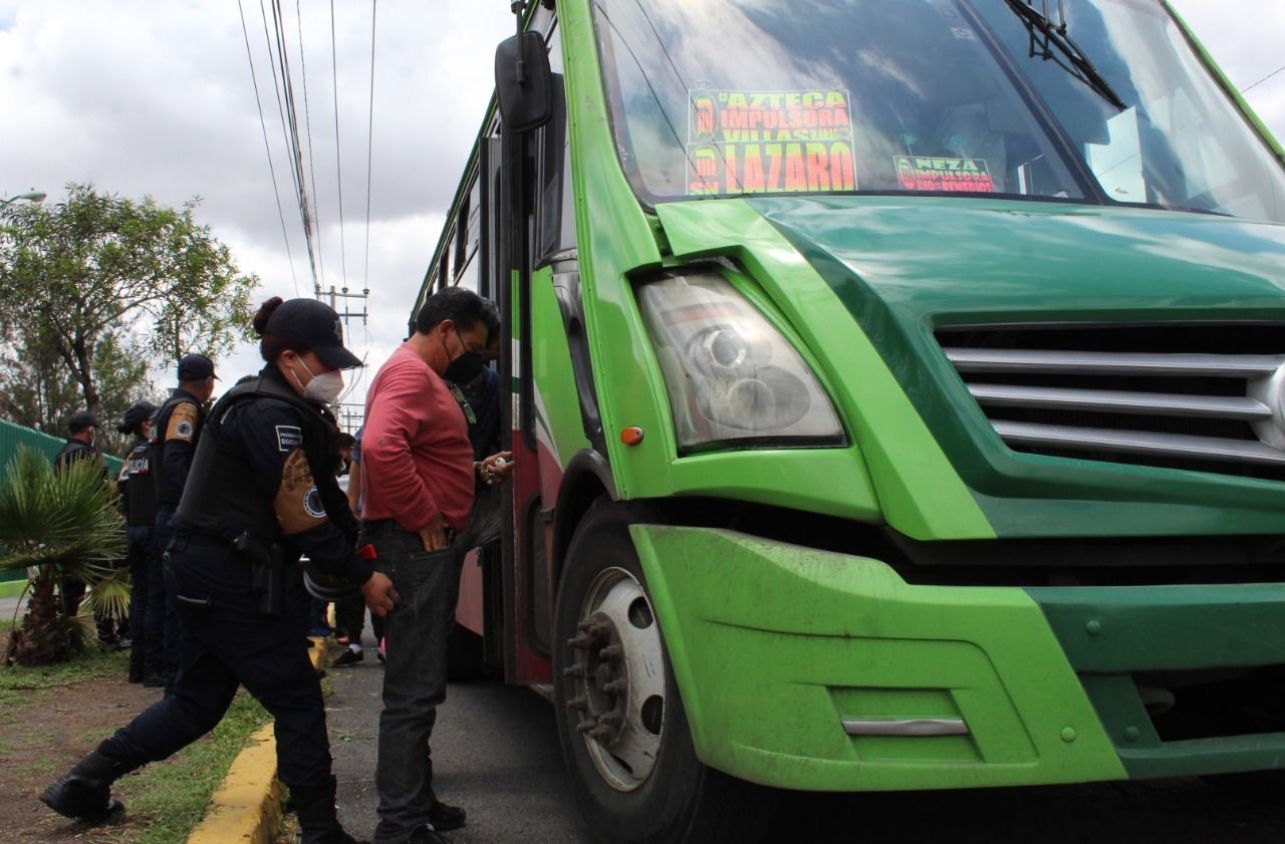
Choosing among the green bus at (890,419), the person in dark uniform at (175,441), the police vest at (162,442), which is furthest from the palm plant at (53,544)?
the green bus at (890,419)

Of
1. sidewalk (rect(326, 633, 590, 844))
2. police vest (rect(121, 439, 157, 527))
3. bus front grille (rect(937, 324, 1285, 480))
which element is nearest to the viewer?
bus front grille (rect(937, 324, 1285, 480))

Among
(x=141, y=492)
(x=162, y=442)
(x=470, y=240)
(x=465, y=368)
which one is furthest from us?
(x=141, y=492)

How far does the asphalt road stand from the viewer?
369cm

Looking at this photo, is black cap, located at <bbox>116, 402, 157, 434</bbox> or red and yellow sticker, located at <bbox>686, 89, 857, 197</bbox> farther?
black cap, located at <bbox>116, 402, 157, 434</bbox>

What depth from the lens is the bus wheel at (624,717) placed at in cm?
282

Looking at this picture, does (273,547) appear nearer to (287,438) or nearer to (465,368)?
(287,438)

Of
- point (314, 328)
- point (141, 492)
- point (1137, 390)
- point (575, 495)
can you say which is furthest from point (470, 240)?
point (1137, 390)

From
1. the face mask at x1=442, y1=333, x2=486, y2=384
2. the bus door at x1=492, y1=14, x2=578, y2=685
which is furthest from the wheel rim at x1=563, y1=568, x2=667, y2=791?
the face mask at x1=442, y1=333, x2=486, y2=384

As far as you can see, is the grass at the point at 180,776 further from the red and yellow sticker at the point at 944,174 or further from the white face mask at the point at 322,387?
the red and yellow sticker at the point at 944,174

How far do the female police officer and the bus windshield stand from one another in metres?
1.15

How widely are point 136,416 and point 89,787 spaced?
4705mm

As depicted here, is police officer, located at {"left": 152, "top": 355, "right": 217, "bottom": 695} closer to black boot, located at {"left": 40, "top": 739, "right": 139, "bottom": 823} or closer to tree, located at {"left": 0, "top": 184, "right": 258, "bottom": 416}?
black boot, located at {"left": 40, "top": 739, "right": 139, "bottom": 823}

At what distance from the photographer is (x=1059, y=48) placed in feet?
12.6

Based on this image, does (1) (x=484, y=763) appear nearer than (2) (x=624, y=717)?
No
